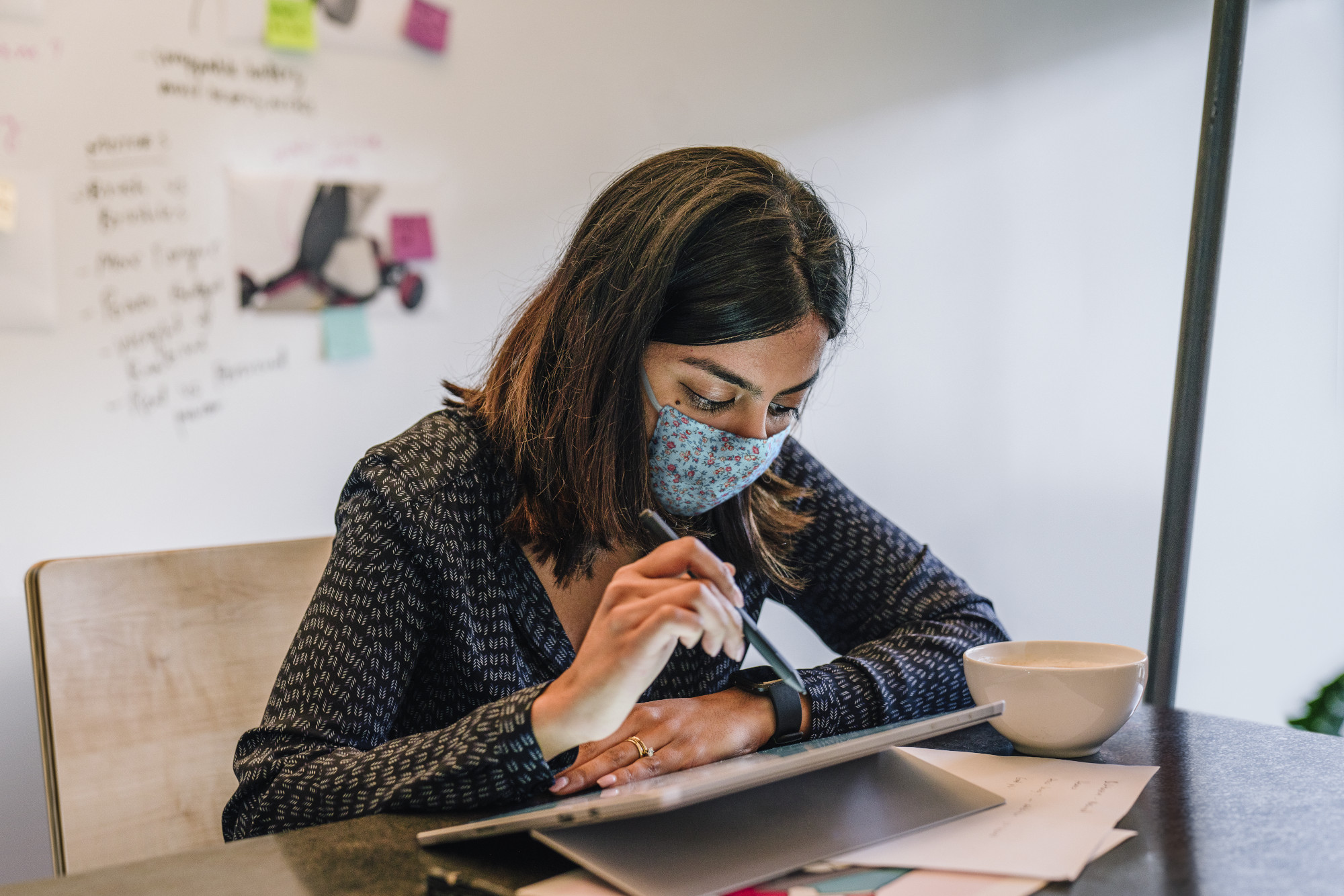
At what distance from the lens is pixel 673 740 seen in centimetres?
88

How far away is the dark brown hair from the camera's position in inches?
38.9

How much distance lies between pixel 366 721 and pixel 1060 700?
0.53 m

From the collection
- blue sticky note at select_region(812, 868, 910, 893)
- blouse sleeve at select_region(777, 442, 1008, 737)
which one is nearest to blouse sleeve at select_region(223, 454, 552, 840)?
blue sticky note at select_region(812, 868, 910, 893)

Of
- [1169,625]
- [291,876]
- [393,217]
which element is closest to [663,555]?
[291,876]

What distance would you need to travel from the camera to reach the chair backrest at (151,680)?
41.3 inches

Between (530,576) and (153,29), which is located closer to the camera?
(530,576)

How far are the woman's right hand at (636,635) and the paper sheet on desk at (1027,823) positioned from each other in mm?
159

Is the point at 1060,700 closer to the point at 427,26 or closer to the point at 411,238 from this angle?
the point at 411,238

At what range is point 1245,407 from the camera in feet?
7.82

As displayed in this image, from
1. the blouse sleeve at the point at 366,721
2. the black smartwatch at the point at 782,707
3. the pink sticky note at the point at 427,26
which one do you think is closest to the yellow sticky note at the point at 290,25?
the pink sticky note at the point at 427,26

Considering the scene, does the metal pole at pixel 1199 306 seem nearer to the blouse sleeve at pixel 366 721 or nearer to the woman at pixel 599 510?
the woman at pixel 599 510

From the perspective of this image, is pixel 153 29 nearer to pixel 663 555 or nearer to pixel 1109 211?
pixel 663 555

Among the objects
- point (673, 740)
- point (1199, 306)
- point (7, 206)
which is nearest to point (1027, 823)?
point (673, 740)

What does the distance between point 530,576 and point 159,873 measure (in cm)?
45
